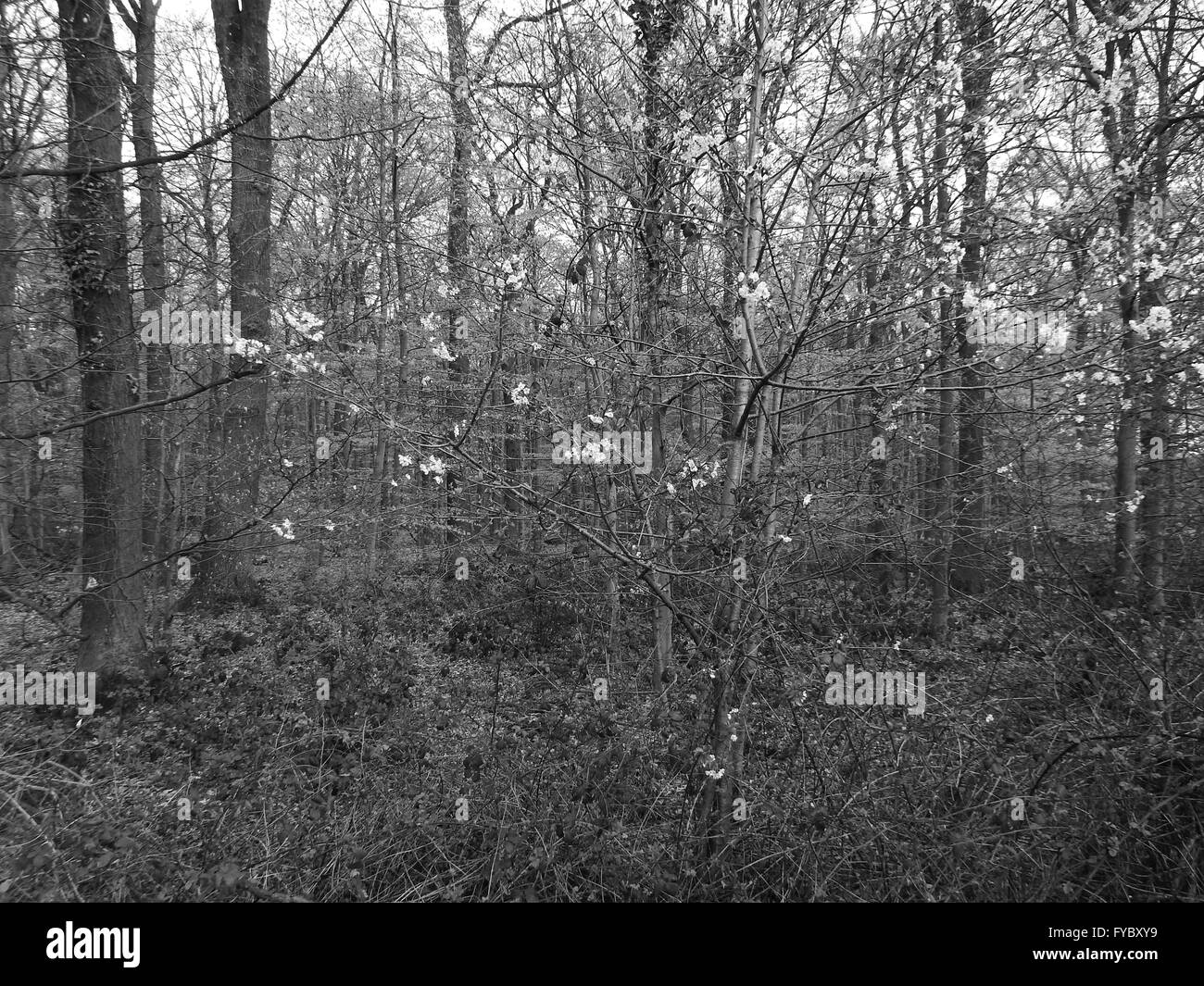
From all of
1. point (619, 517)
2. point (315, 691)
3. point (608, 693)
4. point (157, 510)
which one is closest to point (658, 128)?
point (619, 517)

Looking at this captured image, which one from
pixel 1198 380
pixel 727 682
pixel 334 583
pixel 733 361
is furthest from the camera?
pixel 334 583

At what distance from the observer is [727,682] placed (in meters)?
3.60

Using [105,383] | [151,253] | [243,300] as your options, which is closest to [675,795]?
[105,383]

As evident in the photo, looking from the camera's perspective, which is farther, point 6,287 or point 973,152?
point 6,287

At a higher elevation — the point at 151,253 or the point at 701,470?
the point at 151,253

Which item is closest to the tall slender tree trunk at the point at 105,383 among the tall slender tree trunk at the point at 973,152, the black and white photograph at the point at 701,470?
the black and white photograph at the point at 701,470

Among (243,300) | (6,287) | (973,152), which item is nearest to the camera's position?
(973,152)

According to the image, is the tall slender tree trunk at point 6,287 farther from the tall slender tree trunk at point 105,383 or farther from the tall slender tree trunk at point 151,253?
the tall slender tree trunk at point 151,253

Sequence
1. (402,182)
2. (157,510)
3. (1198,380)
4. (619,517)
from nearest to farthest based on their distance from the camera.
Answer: (1198,380) < (619,517) < (157,510) < (402,182)

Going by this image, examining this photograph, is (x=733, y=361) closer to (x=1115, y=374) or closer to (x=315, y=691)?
(x=1115, y=374)

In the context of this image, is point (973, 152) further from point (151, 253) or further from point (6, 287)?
point (151, 253)

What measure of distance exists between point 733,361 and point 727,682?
1.95m

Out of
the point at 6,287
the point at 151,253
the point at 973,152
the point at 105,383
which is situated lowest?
the point at 105,383

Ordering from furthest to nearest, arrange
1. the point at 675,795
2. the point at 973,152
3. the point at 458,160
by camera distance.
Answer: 1. the point at 458,160
2. the point at 675,795
3. the point at 973,152
